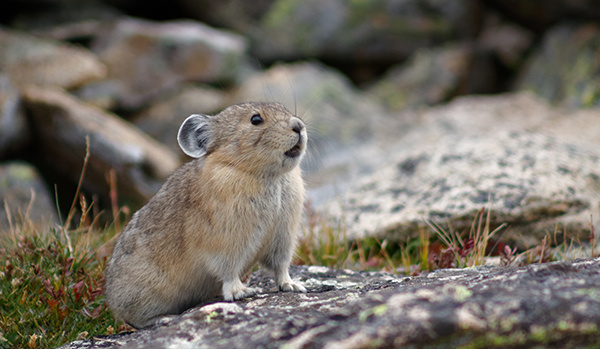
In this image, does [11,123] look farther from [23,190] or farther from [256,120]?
[256,120]

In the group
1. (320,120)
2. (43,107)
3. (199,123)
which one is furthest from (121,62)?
(199,123)

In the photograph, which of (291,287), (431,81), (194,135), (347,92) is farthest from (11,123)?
(431,81)

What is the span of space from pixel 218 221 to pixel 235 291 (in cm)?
66

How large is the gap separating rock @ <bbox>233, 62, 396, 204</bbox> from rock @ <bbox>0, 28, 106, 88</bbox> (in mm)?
4324

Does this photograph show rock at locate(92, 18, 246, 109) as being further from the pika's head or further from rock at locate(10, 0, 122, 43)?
the pika's head

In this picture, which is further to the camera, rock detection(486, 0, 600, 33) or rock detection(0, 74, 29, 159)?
rock detection(486, 0, 600, 33)

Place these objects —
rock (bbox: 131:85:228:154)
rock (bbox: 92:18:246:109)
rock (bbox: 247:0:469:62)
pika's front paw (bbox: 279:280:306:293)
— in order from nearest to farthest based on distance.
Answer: pika's front paw (bbox: 279:280:306:293) → rock (bbox: 131:85:228:154) → rock (bbox: 92:18:246:109) → rock (bbox: 247:0:469:62)

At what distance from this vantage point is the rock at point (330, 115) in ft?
39.5

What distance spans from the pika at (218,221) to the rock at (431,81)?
41.9 ft

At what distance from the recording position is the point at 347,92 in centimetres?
1554

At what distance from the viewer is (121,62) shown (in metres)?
16.7

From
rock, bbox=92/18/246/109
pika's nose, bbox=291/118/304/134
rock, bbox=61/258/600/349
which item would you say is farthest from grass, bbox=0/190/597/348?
rock, bbox=92/18/246/109

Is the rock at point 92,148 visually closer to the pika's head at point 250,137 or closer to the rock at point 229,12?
the pika's head at point 250,137

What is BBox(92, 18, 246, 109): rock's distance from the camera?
1667 centimetres
